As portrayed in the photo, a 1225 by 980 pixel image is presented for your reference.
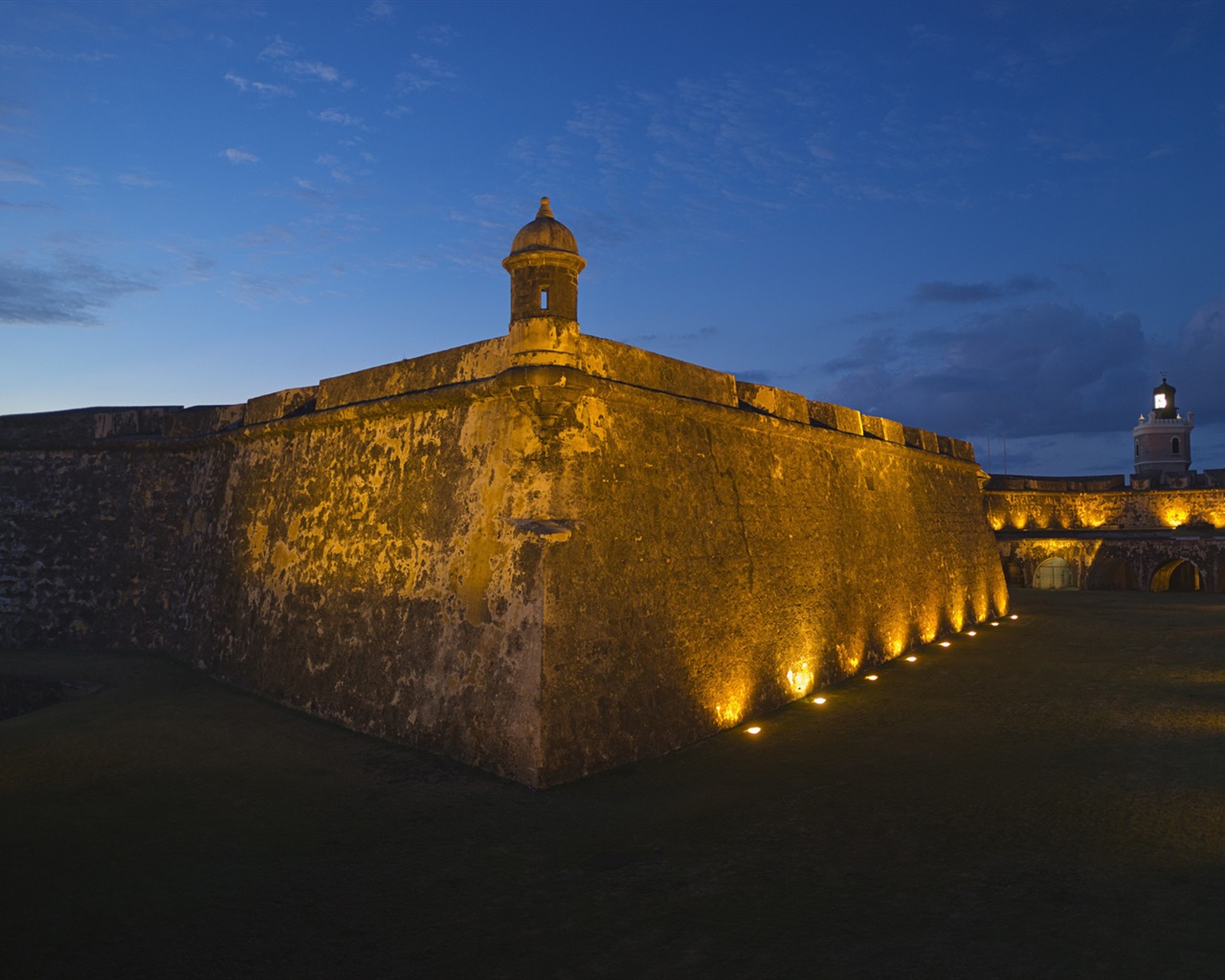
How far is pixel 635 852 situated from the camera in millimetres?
5301

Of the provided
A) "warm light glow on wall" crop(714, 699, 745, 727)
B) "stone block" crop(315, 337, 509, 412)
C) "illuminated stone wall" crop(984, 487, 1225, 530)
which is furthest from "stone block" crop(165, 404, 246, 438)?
"illuminated stone wall" crop(984, 487, 1225, 530)

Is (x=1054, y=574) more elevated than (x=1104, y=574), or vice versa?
(x=1104, y=574)

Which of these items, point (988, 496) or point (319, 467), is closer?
Answer: point (319, 467)

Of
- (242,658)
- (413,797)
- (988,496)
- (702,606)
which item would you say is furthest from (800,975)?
(988,496)

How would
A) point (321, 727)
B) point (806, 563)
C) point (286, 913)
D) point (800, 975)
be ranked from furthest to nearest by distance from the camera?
point (806, 563), point (321, 727), point (286, 913), point (800, 975)

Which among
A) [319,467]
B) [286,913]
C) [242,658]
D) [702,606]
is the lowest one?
[286,913]

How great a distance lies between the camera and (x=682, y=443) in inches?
345

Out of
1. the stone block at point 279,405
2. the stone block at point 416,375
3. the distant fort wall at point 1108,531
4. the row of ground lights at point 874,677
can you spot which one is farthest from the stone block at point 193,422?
the distant fort wall at point 1108,531

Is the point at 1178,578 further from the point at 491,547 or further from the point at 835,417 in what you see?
the point at 491,547

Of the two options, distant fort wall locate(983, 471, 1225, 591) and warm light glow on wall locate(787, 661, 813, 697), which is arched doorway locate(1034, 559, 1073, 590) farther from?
warm light glow on wall locate(787, 661, 813, 697)

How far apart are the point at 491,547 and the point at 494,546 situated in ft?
0.14

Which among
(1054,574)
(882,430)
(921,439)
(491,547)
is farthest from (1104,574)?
(491,547)

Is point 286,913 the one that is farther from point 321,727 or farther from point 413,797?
point 321,727

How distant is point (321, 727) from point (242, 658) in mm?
2337
